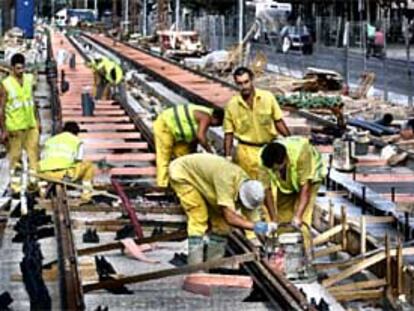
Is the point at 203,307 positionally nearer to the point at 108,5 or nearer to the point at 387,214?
the point at 387,214

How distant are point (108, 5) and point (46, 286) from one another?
12612 cm

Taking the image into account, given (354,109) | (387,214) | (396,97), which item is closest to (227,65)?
Answer: (396,97)

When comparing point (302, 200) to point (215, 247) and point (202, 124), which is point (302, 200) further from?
point (202, 124)

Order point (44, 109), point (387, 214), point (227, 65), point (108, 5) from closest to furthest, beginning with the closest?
point (387, 214), point (44, 109), point (227, 65), point (108, 5)

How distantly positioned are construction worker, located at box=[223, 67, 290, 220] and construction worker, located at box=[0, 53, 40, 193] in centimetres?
329

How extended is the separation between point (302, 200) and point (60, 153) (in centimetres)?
473

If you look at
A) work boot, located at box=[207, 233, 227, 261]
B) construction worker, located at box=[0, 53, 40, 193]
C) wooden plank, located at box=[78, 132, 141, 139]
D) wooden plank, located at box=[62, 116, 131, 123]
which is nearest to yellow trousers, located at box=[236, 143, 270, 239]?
work boot, located at box=[207, 233, 227, 261]

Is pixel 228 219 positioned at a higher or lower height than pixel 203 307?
higher

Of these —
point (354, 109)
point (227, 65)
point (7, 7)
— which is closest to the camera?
point (354, 109)

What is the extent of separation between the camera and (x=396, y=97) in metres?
29.5

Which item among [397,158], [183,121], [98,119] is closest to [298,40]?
[98,119]

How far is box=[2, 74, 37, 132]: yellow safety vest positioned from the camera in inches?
578

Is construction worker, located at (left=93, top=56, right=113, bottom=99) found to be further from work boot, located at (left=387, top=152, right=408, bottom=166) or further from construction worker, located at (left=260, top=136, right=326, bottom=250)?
construction worker, located at (left=260, top=136, right=326, bottom=250)

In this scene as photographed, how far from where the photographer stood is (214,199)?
31.7 ft
